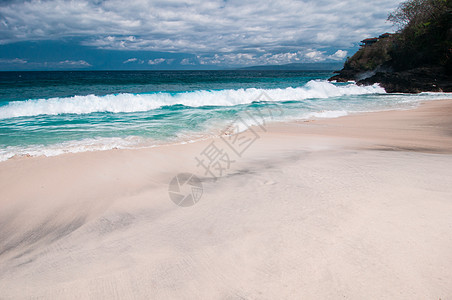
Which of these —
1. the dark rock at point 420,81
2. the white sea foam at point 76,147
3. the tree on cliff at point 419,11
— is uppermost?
the tree on cliff at point 419,11

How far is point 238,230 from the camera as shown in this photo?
2.45 m

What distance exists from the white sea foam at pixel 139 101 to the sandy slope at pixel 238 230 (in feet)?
32.5

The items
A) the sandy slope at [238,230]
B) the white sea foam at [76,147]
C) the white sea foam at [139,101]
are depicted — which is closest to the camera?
the sandy slope at [238,230]

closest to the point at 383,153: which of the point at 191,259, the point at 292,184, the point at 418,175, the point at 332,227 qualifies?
the point at 418,175

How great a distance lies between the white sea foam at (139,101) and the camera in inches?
522

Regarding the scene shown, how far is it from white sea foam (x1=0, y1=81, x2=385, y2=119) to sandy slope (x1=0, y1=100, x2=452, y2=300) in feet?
32.5

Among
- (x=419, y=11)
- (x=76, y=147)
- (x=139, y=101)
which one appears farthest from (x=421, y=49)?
(x=76, y=147)

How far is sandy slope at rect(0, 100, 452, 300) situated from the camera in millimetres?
1800

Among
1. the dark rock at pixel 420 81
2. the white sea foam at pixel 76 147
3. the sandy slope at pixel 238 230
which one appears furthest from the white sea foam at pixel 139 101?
the sandy slope at pixel 238 230

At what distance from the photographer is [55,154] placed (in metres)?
5.52

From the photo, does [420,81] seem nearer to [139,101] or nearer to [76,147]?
[139,101]

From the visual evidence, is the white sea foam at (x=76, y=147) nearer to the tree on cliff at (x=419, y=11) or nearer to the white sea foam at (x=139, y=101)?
the white sea foam at (x=139, y=101)

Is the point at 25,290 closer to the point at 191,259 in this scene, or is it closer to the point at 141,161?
the point at 191,259

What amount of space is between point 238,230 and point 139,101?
1444 cm
